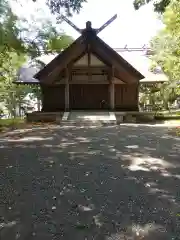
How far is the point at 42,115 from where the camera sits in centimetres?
1852

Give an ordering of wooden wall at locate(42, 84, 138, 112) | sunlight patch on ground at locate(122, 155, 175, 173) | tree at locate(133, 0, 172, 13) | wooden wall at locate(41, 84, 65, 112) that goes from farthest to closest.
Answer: wooden wall at locate(42, 84, 138, 112) → wooden wall at locate(41, 84, 65, 112) → tree at locate(133, 0, 172, 13) → sunlight patch on ground at locate(122, 155, 175, 173)

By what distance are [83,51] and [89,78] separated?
6.19 ft

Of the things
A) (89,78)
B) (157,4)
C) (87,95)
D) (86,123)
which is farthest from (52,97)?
(157,4)

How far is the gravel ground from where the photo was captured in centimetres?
365

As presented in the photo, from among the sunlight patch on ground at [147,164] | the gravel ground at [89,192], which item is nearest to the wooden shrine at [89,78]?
the gravel ground at [89,192]

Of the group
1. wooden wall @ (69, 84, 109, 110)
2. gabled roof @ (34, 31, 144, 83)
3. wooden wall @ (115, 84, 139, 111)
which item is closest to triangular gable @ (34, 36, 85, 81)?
gabled roof @ (34, 31, 144, 83)

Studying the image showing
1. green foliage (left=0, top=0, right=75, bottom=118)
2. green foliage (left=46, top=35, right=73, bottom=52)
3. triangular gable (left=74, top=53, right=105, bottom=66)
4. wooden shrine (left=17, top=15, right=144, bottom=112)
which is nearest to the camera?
green foliage (left=0, top=0, right=75, bottom=118)

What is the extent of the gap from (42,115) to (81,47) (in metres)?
5.06

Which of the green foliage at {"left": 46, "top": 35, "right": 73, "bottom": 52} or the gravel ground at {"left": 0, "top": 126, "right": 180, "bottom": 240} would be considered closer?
the gravel ground at {"left": 0, "top": 126, "right": 180, "bottom": 240}

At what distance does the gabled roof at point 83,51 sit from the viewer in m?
19.0

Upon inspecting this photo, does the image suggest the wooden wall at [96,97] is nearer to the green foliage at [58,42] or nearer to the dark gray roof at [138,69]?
the dark gray roof at [138,69]

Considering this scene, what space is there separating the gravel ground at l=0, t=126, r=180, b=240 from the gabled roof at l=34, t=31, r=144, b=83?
38.0 ft

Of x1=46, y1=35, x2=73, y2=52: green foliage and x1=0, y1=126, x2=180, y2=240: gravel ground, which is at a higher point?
x1=46, y1=35, x2=73, y2=52: green foliage

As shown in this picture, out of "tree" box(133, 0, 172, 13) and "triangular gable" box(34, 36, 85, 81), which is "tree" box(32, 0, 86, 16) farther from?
"triangular gable" box(34, 36, 85, 81)
